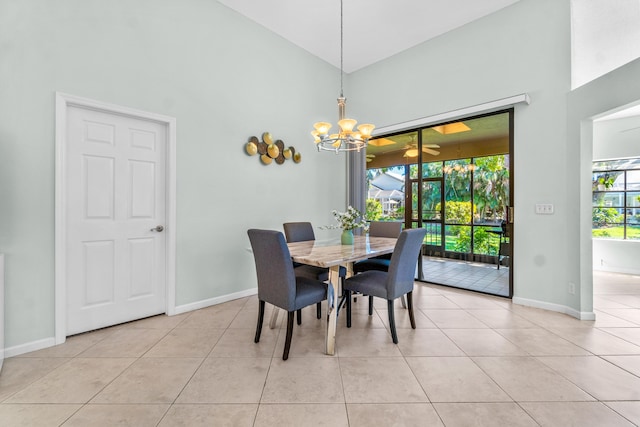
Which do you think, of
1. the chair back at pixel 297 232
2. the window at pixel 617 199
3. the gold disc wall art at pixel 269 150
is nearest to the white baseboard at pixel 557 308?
the chair back at pixel 297 232

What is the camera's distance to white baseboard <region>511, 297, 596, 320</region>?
288cm

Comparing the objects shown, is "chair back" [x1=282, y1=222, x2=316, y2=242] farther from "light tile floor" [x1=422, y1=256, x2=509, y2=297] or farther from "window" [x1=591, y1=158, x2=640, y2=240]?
"window" [x1=591, y1=158, x2=640, y2=240]

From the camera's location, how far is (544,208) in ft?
10.6

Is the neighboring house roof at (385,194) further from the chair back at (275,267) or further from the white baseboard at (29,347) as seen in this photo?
the white baseboard at (29,347)

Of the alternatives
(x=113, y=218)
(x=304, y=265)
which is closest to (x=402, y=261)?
(x=304, y=265)

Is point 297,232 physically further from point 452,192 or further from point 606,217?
point 606,217

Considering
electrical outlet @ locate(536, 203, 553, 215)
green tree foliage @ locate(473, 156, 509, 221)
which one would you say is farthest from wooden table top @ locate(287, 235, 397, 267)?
green tree foliage @ locate(473, 156, 509, 221)

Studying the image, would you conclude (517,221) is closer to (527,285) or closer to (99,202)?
(527,285)

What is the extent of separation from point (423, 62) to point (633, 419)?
13.9 ft

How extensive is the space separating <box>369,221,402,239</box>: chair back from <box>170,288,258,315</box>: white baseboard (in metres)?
1.79

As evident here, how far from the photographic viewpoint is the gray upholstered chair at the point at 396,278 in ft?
7.82

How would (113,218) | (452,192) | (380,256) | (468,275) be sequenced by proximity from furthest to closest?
(452,192), (468,275), (380,256), (113,218)

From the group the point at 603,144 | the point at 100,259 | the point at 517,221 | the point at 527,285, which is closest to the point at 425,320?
the point at 527,285

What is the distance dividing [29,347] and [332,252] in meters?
2.49
